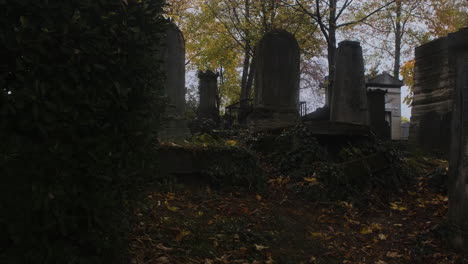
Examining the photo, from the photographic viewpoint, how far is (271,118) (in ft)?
32.3

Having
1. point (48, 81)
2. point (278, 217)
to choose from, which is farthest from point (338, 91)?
point (48, 81)

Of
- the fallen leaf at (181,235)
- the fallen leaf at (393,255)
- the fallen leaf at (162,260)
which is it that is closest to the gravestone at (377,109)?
the fallen leaf at (393,255)

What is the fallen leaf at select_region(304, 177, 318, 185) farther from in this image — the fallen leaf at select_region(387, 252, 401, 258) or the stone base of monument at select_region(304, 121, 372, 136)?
the fallen leaf at select_region(387, 252, 401, 258)

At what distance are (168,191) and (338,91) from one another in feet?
24.1

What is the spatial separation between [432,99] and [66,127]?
1019 centimetres

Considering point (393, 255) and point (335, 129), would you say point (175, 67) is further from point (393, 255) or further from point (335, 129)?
point (393, 255)

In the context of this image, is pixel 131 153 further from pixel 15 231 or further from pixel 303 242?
pixel 303 242

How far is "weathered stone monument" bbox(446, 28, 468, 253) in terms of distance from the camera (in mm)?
4160

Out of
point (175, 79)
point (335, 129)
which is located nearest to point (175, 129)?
point (175, 79)

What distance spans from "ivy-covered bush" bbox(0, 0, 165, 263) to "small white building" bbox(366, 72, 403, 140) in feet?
96.5

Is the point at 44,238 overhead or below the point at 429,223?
overhead

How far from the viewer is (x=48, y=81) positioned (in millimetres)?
2318

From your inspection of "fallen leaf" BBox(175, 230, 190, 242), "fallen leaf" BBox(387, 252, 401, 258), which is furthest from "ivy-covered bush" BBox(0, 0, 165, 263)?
"fallen leaf" BBox(387, 252, 401, 258)

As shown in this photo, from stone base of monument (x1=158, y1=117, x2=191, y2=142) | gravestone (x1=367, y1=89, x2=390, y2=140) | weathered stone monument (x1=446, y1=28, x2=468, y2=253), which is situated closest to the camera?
weathered stone monument (x1=446, y1=28, x2=468, y2=253)
